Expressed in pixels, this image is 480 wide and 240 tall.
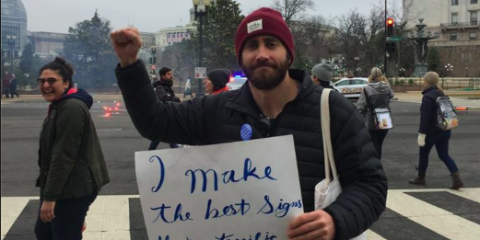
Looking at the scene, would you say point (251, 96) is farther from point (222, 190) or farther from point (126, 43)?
point (126, 43)

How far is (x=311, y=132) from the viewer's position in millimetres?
1896

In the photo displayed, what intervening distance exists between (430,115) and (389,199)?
1.60m

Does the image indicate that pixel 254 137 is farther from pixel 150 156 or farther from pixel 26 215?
pixel 26 215

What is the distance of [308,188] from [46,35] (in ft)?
258

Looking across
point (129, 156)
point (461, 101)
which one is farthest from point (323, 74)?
point (461, 101)

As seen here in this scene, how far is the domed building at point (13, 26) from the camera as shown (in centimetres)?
3700

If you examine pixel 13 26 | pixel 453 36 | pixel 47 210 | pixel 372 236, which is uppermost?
pixel 453 36

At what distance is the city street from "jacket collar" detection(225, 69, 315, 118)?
3392 mm

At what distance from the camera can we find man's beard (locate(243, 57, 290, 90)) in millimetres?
1877

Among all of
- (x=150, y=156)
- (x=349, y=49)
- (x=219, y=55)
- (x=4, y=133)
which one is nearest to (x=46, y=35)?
(x=219, y=55)

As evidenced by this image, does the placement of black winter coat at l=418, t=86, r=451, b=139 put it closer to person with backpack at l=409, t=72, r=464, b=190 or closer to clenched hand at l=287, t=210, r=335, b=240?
person with backpack at l=409, t=72, r=464, b=190

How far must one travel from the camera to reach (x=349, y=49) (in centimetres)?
6316

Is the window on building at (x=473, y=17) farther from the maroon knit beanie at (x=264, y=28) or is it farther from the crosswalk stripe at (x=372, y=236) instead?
the maroon knit beanie at (x=264, y=28)

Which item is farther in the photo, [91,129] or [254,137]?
[91,129]
